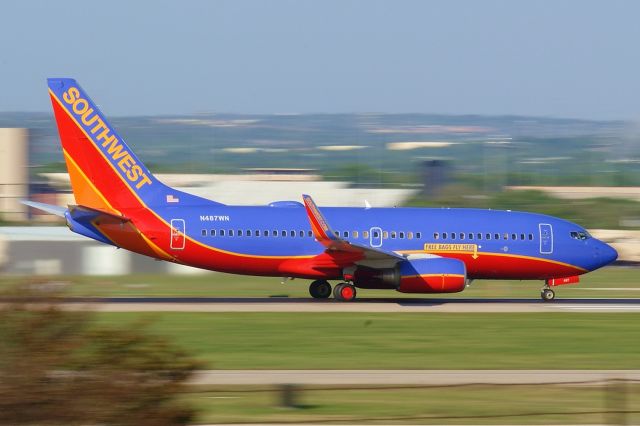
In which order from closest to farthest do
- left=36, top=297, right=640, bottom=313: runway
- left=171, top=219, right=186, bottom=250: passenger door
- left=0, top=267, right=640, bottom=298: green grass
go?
left=36, top=297, right=640, bottom=313: runway → left=171, top=219, right=186, bottom=250: passenger door → left=0, top=267, right=640, bottom=298: green grass

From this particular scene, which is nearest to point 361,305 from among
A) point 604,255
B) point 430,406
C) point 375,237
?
point 375,237

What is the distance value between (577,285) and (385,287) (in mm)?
15495

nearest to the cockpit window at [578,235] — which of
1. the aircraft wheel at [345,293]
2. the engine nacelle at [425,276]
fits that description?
the engine nacelle at [425,276]

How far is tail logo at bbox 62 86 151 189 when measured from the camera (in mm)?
34750

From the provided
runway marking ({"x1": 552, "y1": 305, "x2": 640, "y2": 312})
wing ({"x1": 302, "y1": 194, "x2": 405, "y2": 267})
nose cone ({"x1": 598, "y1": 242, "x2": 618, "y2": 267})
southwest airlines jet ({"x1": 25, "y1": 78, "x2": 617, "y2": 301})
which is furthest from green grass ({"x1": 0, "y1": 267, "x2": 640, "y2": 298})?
wing ({"x1": 302, "y1": 194, "x2": 405, "y2": 267})

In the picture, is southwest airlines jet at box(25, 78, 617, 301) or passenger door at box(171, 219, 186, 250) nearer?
southwest airlines jet at box(25, 78, 617, 301)

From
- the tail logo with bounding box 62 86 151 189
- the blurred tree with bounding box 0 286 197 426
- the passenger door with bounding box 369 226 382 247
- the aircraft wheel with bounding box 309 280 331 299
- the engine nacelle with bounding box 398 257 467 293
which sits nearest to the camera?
the blurred tree with bounding box 0 286 197 426

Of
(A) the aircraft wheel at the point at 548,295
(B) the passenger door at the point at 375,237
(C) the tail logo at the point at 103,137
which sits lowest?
(A) the aircraft wheel at the point at 548,295

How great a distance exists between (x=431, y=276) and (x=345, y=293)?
322cm

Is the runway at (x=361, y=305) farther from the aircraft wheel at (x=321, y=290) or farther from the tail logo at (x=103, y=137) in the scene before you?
the tail logo at (x=103, y=137)

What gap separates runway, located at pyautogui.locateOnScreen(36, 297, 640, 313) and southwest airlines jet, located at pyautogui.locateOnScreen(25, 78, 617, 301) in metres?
0.87

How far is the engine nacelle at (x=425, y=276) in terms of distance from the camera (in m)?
33.7

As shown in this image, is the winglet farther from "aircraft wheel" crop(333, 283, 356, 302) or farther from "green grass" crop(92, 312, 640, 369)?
"green grass" crop(92, 312, 640, 369)

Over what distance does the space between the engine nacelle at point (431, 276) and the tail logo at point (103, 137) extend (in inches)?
368
